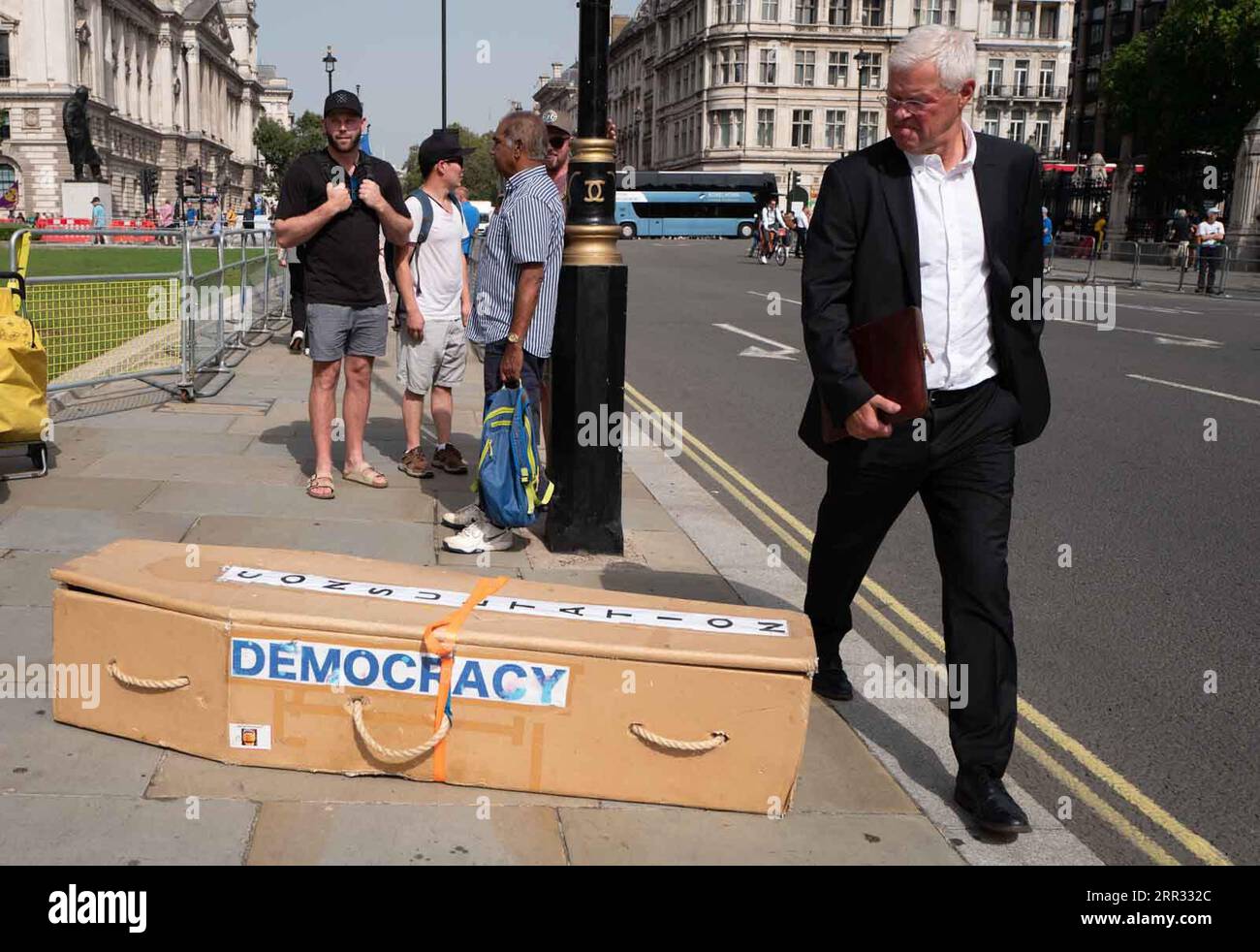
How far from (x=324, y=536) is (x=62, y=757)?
2.48 metres

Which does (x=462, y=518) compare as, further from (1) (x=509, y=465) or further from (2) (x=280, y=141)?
(2) (x=280, y=141)

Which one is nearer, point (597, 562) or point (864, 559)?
point (864, 559)

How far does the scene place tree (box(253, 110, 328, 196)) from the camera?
126 m

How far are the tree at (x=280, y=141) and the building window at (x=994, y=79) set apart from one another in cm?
6383

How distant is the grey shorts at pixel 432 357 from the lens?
7.15 meters

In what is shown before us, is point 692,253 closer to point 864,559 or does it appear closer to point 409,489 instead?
point 409,489

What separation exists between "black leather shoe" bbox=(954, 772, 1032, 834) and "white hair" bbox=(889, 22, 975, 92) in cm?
185

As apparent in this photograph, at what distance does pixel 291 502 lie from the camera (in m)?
6.52

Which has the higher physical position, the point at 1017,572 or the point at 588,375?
the point at 588,375

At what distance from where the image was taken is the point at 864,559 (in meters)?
3.79

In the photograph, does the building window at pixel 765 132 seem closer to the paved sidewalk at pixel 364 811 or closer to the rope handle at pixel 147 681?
the paved sidewalk at pixel 364 811

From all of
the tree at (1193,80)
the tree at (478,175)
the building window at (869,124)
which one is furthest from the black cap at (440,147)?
the tree at (478,175)

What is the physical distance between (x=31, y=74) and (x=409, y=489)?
287ft

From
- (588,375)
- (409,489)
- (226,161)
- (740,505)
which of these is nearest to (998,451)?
(588,375)
